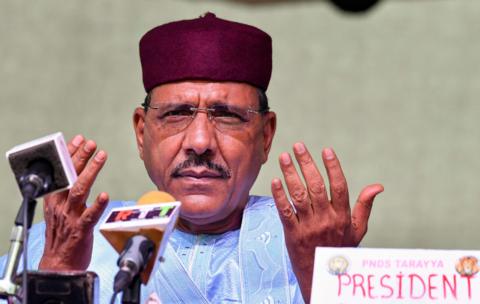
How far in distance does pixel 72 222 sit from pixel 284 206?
1.94 ft

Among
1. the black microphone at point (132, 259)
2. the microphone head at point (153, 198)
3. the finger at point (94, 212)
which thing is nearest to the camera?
the black microphone at point (132, 259)

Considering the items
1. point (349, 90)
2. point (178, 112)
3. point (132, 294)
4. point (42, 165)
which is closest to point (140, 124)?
point (178, 112)

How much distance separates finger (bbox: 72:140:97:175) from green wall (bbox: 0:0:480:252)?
3.24 metres

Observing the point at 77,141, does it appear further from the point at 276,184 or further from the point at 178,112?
the point at 276,184

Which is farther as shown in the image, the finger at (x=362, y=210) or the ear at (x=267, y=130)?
the ear at (x=267, y=130)

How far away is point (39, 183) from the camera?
284 cm

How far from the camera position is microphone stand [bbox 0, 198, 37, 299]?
9.27 feet

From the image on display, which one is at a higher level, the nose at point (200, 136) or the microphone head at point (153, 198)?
the nose at point (200, 136)

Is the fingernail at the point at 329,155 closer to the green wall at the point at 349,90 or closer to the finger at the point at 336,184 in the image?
the finger at the point at 336,184

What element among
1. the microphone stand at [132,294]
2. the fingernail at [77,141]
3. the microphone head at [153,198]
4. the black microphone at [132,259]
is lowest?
the microphone stand at [132,294]

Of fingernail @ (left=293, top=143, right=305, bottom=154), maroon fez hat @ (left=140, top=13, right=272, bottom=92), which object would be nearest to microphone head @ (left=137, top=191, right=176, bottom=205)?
fingernail @ (left=293, top=143, right=305, bottom=154)

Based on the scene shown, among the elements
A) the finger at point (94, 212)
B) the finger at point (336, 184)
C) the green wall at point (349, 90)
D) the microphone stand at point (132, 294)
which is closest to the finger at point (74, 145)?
the finger at point (94, 212)

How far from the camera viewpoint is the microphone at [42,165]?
9.29 ft

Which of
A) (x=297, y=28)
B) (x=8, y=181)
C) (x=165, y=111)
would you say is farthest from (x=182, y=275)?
(x=297, y=28)
